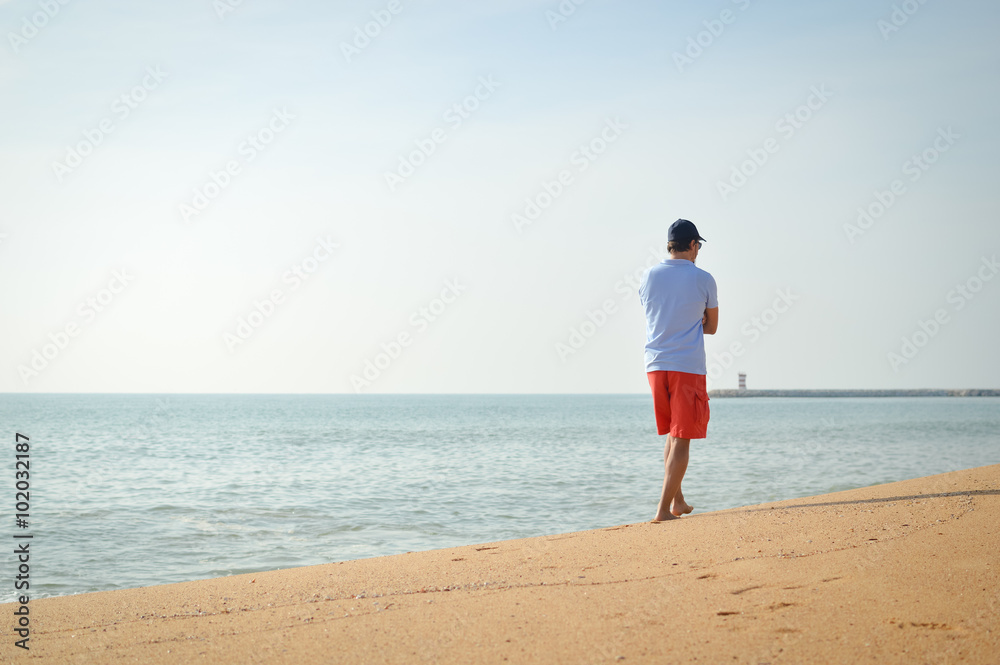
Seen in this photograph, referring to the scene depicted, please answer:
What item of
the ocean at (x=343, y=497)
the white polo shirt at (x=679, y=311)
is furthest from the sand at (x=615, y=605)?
the ocean at (x=343, y=497)

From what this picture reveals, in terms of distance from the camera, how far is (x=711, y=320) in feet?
15.0

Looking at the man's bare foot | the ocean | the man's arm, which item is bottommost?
the ocean

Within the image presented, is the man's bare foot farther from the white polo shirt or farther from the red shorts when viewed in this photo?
the white polo shirt

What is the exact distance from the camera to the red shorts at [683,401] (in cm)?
441

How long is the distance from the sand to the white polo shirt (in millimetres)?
1040

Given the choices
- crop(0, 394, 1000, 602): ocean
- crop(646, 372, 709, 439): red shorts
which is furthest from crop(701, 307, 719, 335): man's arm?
crop(0, 394, 1000, 602): ocean

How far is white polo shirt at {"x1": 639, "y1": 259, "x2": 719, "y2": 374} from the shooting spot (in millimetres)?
4465

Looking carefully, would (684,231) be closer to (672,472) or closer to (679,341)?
(679,341)

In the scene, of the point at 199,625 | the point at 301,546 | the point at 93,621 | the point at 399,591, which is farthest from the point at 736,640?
the point at 301,546

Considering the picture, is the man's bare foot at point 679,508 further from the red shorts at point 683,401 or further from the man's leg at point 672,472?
the red shorts at point 683,401

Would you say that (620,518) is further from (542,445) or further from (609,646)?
(542,445)

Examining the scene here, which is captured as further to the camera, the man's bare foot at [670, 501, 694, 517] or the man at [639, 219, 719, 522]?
the man's bare foot at [670, 501, 694, 517]

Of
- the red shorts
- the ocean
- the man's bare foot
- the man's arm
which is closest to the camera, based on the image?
the red shorts

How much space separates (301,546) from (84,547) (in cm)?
214
